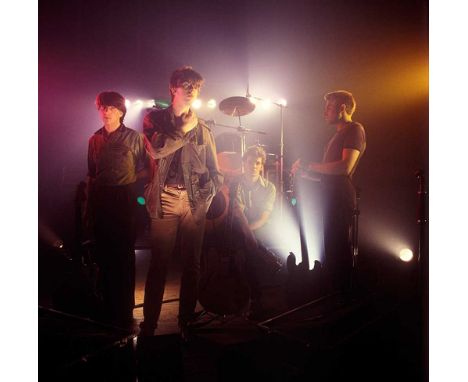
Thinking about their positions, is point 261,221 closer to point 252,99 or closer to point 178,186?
point 178,186

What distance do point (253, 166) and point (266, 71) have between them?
32.2 inches

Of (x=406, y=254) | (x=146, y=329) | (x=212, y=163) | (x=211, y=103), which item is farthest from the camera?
(x=406, y=254)

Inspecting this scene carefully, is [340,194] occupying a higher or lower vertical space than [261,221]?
higher

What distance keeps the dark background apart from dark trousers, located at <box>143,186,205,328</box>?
2.08ft

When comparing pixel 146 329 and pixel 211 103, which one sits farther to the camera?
pixel 211 103

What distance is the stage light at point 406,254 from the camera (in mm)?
3243

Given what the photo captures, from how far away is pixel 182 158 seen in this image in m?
2.54

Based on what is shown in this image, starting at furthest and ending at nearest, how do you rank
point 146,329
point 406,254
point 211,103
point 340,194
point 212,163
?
point 406,254 → point 340,194 → point 211,103 → point 212,163 → point 146,329

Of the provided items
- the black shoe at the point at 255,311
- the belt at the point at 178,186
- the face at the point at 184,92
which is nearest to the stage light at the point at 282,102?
the face at the point at 184,92

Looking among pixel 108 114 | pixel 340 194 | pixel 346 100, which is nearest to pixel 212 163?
pixel 108 114

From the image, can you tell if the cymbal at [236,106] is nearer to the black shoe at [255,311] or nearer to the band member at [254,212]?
the band member at [254,212]

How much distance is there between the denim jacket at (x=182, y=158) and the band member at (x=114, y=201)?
0.37 feet
